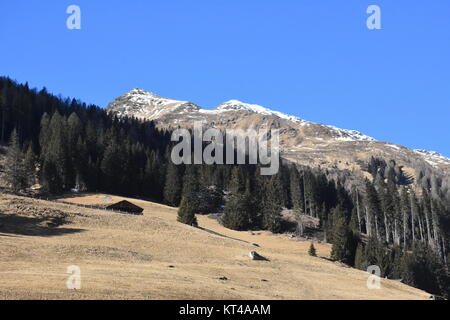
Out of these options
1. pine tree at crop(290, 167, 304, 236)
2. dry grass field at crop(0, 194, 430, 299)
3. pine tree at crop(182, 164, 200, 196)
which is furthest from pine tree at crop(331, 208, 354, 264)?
pine tree at crop(182, 164, 200, 196)

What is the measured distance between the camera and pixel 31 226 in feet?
192

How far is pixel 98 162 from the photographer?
356 feet

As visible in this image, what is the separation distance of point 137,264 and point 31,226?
2152cm

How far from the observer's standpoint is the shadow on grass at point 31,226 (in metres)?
55.0

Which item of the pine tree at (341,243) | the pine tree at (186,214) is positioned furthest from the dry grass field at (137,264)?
the pine tree at (341,243)

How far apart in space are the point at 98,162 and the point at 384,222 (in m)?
72.5

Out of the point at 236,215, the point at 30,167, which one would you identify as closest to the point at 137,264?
the point at 236,215

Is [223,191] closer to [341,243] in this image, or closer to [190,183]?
[190,183]

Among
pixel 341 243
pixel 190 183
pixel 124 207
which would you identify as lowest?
pixel 341 243

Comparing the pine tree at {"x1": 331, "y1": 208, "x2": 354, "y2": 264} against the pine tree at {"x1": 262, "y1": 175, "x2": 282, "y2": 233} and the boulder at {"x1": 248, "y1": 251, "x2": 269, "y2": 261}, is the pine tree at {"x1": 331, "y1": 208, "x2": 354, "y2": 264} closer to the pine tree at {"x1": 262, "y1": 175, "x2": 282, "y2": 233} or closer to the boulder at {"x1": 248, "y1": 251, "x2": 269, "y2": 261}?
the pine tree at {"x1": 262, "y1": 175, "x2": 282, "y2": 233}

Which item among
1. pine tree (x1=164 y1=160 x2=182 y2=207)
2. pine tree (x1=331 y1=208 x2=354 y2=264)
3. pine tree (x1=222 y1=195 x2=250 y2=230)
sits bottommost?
pine tree (x1=331 y1=208 x2=354 y2=264)

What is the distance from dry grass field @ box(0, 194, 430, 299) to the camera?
106ft

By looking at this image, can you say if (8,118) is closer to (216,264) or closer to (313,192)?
(313,192)

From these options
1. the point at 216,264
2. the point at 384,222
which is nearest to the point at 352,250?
the point at 384,222
